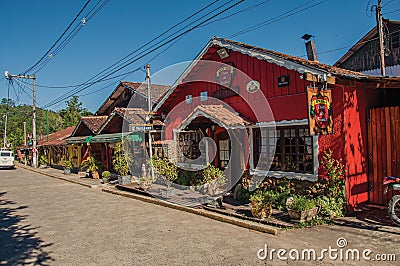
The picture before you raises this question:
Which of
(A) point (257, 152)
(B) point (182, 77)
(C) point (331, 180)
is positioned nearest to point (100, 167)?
(B) point (182, 77)

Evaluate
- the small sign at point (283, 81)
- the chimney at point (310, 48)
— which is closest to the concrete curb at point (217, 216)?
the small sign at point (283, 81)

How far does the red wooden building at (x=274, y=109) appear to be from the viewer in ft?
25.8

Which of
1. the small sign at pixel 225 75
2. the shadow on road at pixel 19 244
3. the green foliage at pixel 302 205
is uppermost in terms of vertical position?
the small sign at pixel 225 75

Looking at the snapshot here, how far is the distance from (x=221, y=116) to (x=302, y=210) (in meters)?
3.87

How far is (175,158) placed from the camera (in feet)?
43.6

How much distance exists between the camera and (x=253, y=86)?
10031 mm

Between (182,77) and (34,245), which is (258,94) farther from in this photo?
(34,245)

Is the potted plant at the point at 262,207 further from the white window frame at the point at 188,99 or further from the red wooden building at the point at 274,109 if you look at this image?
the white window frame at the point at 188,99

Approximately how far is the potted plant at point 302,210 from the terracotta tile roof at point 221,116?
10.0 ft

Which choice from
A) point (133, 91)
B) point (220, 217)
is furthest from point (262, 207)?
point (133, 91)

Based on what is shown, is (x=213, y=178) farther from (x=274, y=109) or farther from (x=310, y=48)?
(x=310, y=48)

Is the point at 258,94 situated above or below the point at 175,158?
above

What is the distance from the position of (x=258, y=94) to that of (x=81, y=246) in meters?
6.48

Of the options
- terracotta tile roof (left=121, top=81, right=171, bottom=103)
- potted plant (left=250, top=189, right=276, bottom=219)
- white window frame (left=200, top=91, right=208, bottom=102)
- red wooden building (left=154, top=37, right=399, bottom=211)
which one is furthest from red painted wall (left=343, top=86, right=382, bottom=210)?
terracotta tile roof (left=121, top=81, right=171, bottom=103)
